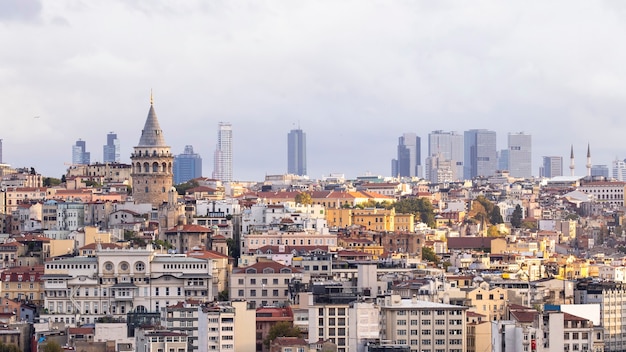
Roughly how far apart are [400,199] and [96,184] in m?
28.2

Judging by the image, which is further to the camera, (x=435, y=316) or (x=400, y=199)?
(x=400, y=199)

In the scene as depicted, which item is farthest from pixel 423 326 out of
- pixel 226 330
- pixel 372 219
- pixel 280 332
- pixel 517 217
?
pixel 517 217

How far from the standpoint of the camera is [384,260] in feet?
315

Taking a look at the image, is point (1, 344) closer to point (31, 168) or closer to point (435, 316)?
point (435, 316)

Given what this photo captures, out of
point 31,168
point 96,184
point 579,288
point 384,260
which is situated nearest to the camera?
point 579,288

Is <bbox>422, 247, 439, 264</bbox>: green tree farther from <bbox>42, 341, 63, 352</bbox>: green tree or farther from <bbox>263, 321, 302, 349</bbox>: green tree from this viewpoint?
<bbox>42, 341, 63, 352</bbox>: green tree

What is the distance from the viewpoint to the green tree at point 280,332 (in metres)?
73.1

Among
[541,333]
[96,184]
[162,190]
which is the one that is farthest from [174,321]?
[96,184]

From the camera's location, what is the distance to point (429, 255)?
359ft

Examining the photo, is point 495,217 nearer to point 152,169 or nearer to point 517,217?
point 517,217

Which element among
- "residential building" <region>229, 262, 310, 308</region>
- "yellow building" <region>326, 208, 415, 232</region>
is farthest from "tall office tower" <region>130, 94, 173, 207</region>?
"residential building" <region>229, 262, 310, 308</region>

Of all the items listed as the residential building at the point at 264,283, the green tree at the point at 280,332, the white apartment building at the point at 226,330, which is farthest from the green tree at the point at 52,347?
the residential building at the point at 264,283

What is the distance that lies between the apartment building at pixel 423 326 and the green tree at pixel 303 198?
6060cm

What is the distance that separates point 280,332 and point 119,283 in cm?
1578
